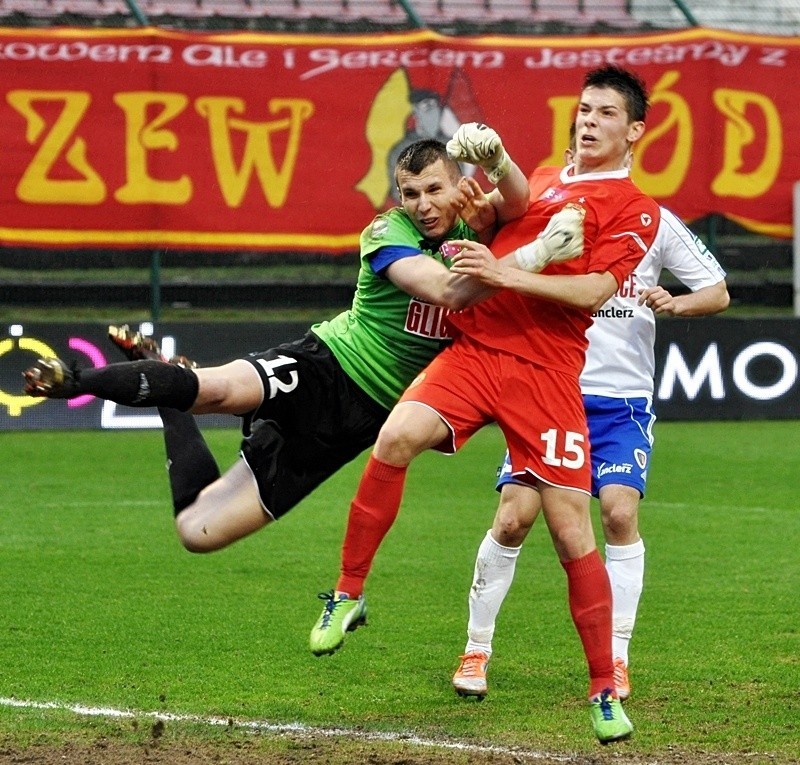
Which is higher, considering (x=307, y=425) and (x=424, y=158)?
(x=424, y=158)

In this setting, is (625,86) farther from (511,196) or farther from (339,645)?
(339,645)

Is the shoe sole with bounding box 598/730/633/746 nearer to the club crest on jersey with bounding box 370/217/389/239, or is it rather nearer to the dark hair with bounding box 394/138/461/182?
the club crest on jersey with bounding box 370/217/389/239

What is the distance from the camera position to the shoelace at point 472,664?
19.0 ft

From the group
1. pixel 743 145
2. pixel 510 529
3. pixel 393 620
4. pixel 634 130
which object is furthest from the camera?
pixel 743 145

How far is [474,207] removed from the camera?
5246 mm

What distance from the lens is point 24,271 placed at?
14766 mm

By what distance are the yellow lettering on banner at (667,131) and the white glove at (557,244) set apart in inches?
386

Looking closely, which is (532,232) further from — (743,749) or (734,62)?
(734,62)

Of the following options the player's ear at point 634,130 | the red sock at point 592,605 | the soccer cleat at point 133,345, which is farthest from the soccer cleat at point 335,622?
Answer: the player's ear at point 634,130

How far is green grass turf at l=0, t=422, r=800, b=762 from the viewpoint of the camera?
5488 millimetres

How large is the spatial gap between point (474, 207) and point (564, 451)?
90cm

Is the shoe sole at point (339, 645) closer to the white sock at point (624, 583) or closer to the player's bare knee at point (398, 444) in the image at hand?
the player's bare knee at point (398, 444)

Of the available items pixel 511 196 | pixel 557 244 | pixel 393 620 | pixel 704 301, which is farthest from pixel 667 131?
pixel 557 244

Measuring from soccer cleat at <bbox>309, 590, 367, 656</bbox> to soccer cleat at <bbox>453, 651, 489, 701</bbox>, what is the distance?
748mm
